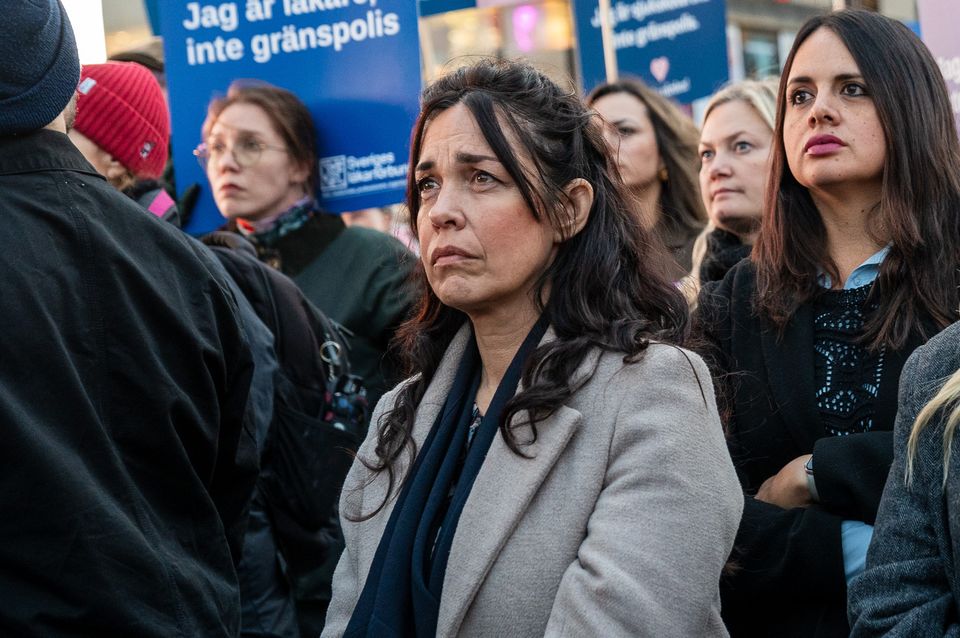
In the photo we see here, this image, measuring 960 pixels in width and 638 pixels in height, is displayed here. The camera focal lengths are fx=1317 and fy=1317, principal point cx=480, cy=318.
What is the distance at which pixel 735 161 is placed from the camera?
4816 millimetres

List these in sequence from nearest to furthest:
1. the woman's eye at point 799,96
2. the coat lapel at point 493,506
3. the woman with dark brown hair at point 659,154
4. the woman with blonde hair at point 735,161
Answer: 1. the coat lapel at point 493,506
2. the woman's eye at point 799,96
3. the woman with blonde hair at point 735,161
4. the woman with dark brown hair at point 659,154

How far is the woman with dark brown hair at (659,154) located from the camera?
5.46 metres

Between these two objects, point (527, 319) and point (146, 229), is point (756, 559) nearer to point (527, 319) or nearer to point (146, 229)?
point (527, 319)

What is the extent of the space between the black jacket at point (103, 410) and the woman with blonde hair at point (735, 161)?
2.23m

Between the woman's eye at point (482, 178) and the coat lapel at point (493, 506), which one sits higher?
the woman's eye at point (482, 178)

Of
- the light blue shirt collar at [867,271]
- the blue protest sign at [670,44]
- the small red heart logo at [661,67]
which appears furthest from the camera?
the small red heart logo at [661,67]

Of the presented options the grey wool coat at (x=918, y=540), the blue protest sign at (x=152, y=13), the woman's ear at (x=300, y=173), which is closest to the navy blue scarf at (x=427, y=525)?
the grey wool coat at (x=918, y=540)

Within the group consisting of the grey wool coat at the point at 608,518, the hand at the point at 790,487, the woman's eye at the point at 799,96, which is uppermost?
the woman's eye at the point at 799,96

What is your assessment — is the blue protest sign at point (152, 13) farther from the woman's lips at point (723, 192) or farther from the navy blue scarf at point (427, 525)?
the navy blue scarf at point (427, 525)

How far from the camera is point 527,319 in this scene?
2.83 meters

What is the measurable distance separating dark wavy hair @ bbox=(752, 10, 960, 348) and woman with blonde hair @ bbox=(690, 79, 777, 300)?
44.2 inches

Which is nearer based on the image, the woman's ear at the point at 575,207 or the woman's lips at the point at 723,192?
the woman's ear at the point at 575,207

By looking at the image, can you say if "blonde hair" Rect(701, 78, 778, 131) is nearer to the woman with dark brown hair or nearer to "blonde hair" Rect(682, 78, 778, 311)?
"blonde hair" Rect(682, 78, 778, 311)

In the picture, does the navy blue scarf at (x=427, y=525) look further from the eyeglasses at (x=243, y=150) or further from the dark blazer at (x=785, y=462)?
the eyeglasses at (x=243, y=150)
